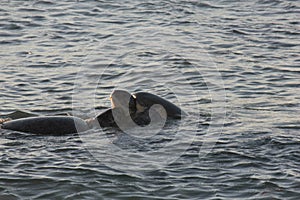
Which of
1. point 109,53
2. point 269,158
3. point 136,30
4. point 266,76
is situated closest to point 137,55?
point 109,53

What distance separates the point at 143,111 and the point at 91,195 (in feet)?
7.19

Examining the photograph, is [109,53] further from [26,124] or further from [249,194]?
[249,194]

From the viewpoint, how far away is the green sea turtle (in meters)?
8.78

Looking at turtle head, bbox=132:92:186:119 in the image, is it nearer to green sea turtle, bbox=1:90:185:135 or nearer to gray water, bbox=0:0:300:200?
green sea turtle, bbox=1:90:185:135

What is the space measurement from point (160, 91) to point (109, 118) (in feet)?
6.19

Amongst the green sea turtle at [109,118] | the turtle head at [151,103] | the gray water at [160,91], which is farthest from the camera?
the turtle head at [151,103]

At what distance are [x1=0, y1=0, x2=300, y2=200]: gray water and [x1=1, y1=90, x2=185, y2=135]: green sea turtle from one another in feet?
0.49

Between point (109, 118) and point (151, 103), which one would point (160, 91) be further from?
point (109, 118)

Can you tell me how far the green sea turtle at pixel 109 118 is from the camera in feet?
28.8

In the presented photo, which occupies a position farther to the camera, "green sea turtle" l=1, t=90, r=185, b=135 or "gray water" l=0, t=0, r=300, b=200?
"green sea turtle" l=1, t=90, r=185, b=135

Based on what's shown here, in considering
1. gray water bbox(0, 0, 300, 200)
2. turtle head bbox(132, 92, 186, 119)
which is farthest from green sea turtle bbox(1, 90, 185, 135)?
gray water bbox(0, 0, 300, 200)

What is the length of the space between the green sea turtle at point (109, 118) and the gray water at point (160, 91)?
0.49ft

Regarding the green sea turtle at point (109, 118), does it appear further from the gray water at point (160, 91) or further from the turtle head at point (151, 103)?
the gray water at point (160, 91)

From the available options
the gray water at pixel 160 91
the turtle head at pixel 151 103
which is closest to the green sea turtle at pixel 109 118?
the turtle head at pixel 151 103
